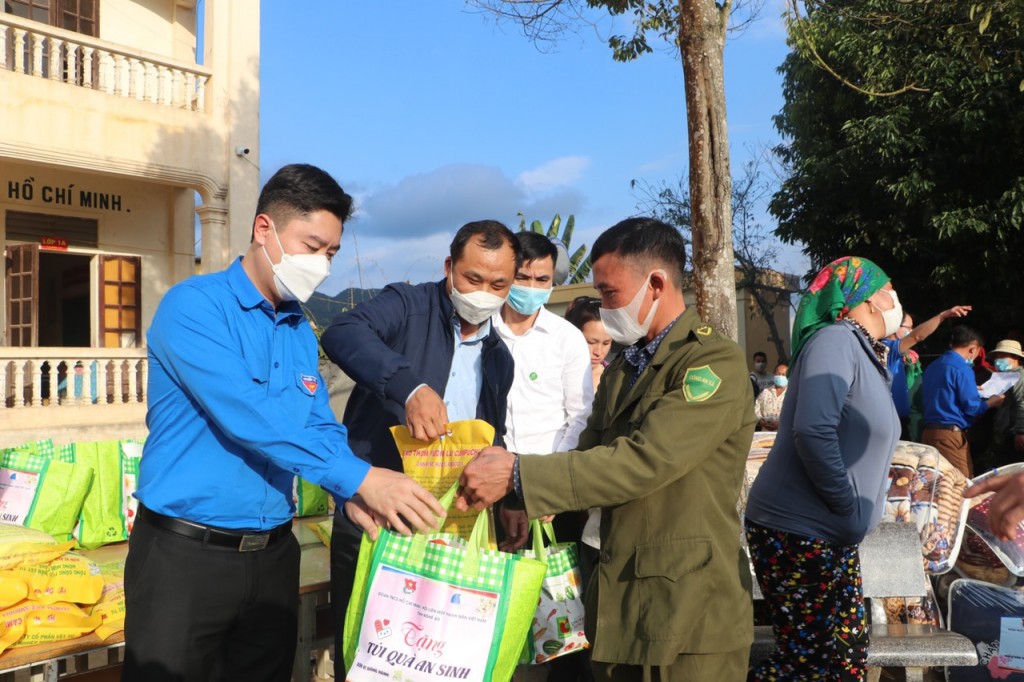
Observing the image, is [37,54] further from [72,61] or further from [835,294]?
[835,294]

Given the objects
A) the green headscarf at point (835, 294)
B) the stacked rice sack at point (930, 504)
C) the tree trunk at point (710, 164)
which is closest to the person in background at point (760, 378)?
the tree trunk at point (710, 164)

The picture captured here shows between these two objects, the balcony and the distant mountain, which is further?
the balcony

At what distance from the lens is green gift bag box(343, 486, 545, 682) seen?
200 centimetres

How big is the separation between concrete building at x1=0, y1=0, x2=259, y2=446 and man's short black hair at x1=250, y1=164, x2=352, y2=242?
8630 millimetres

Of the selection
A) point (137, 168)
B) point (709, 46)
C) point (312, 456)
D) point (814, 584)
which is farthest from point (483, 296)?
point (137, 168)

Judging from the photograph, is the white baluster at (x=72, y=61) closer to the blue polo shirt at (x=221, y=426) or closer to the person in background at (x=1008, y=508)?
the blue polo shirt at (x=221, y=426)

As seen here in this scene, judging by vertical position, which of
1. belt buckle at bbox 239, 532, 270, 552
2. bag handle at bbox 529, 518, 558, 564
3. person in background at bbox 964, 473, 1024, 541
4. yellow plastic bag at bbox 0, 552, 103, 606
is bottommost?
yellow plastic bag at bbox 0, 552, 103, 606

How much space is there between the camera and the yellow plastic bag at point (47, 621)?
8.79 feet

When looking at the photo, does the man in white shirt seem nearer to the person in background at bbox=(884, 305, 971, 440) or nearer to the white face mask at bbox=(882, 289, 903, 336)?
the white face mask at bbox=(882, 289, 903, 336)

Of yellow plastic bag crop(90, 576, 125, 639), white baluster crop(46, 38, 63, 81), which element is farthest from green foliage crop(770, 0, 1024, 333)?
yellow plastic bag crop(90, 576, 125, 639)

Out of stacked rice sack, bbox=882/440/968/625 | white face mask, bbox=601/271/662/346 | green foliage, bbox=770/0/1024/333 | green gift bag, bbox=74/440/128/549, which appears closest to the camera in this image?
white face mask, bbox=601/271/662/346

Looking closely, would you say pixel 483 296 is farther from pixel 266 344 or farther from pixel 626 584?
pixel 626 584

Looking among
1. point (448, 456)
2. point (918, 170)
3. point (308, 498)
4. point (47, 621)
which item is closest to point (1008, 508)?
point (448, 456)

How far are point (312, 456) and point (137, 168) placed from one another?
9591 millimetres
